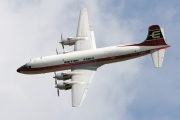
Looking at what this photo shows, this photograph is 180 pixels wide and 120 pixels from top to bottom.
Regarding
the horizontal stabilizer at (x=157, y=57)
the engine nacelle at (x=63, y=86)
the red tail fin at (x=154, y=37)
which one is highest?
the red tail fin at (x=154, y=37)

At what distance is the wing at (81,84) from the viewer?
82062 mm

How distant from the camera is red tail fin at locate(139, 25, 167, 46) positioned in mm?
91188

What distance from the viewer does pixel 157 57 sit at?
8894 cm

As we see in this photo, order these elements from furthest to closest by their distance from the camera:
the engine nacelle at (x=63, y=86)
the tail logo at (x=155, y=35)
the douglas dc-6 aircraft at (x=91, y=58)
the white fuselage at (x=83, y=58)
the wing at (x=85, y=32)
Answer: the wing at (x=85, y=32) → the tail logo at (x=155, y=35) → the white fuselage at (x=83, y=58) → the douglas dc-6 aircraft at (x=91, y=58) → the engine nacelle at (x=63, y=86)

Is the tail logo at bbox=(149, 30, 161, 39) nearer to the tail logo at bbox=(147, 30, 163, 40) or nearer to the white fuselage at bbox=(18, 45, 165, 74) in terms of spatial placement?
the tail logo at bbox=(147, 30, 163, 40)

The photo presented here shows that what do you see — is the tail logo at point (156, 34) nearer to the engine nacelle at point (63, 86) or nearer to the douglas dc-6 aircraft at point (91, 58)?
the douglas dc-6 aircraft at point (91, 58)

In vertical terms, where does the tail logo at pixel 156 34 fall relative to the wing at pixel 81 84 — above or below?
above

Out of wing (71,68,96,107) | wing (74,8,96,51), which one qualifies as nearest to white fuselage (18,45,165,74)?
wing (71,68,96,107)

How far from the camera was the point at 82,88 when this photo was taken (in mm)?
84375

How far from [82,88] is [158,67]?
14040 millimetres

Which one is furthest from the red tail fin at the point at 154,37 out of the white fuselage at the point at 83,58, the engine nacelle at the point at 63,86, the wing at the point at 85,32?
the engine nacelle at the point at 63,86

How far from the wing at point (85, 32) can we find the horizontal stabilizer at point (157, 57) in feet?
38.4

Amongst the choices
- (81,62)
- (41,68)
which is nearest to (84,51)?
(81,62)

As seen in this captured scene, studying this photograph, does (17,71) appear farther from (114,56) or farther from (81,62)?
(114,56)
